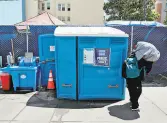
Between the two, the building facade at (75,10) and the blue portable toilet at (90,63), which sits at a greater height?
the building facade at (75,10)

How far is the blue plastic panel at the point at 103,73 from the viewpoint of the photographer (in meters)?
6.77

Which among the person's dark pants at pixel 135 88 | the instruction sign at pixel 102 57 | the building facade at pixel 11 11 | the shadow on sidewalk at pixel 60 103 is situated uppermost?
the building facade at pixel 11 11

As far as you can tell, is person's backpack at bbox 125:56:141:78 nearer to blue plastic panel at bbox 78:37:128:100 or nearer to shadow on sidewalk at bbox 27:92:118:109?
blue plastic panel at bbox 78:37:128:100

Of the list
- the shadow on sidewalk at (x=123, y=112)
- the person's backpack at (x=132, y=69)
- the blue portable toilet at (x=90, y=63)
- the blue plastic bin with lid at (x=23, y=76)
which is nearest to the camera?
the shadow on sidewalk at (x=123, y=112)

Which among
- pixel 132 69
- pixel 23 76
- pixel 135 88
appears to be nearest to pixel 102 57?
pixel 132 69

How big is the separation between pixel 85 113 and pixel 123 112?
2.87 ft

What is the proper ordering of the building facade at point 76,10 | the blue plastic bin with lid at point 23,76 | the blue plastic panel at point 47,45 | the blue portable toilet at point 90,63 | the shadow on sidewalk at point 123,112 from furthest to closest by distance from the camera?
the building facade at point 76,10 → the blue plastic panel at point 47,45 → the blue plastic bin with lid at point 23,76 → the blue portable toilet at point 90,63 → the shadow on sidewalk at point 123,112

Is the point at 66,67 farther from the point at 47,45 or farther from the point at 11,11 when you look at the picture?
the point at 11,11

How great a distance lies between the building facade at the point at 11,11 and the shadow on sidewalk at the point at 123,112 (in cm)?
3670

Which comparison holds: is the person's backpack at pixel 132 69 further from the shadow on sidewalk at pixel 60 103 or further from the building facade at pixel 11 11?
the building facade at pixel 11 11

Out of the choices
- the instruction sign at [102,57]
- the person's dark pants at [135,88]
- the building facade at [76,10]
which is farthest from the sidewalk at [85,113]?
the building facade at [76,10]

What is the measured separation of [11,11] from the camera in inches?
1613

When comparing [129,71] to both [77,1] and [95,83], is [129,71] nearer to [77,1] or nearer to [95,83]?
[95,83]

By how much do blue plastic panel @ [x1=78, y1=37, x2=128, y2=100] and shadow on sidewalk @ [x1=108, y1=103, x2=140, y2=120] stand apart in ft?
1.71
